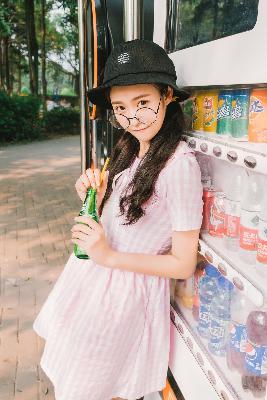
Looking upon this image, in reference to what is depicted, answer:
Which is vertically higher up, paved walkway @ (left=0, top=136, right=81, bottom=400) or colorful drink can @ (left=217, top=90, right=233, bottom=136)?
colorful drink can @ (left=217, top=90, right=233, bottom=136)

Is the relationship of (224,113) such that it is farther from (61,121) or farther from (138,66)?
(61,121)

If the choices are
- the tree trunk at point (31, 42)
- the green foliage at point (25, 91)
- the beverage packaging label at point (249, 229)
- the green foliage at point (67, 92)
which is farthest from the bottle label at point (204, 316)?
the green foliage at point (67, 92)

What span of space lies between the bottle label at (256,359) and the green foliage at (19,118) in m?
13.0

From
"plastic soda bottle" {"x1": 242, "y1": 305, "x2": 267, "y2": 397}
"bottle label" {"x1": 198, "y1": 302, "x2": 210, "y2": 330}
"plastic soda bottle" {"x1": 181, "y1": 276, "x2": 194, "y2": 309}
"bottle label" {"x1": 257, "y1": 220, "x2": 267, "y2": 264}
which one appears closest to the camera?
"bottle label" {"x1": 257, "y1": 220, "x2": 267, "y2": 264}

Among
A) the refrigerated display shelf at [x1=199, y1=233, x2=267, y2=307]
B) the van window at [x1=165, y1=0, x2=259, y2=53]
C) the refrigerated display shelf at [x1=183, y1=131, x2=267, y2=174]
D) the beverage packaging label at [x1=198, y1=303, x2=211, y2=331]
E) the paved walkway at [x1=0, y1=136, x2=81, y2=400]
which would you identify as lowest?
the paved walkway at [x1=0, y1=136, x2=81, y2=400]

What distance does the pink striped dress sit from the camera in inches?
68.0

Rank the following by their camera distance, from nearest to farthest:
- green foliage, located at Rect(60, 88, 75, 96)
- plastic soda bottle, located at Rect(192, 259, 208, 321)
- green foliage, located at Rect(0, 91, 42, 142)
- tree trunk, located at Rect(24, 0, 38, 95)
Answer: plastic soda bottle, located at Rect(192, 259, 208, 321) → green foliage, located at Rect(0, 91, 42, 142) → tree trunk, located at Rect(24, 0, 38, 95) → green foliage, located at Rect(60, 88, 75, 96)

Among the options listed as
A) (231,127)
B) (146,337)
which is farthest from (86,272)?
(231,127)

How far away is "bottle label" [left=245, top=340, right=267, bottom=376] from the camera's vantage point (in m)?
1.52

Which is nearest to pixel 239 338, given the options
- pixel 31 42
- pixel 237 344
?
pixel 237 344

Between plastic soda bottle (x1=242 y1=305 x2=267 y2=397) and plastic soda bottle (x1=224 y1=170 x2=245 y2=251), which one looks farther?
plastic soda bottle (x1=224 y1=170 x2=245 y2=251)

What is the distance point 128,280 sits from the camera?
1.75 meters

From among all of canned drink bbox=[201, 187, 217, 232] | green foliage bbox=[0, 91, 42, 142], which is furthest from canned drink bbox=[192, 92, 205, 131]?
green foliage bbox=[0, 91, 42, 142]

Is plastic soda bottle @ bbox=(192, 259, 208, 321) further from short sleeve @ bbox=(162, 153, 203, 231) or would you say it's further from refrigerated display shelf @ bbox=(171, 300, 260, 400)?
short sleeve @ bbox=(162, 153, 203, 231)
